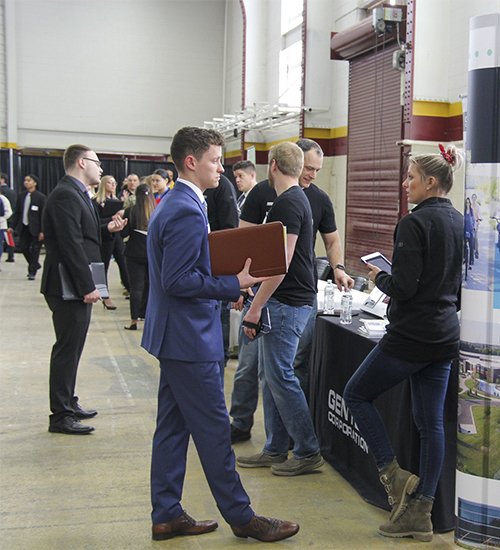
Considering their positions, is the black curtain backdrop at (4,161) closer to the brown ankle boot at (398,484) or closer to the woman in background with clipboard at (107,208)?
the woman in background with clipboard at (107,208)

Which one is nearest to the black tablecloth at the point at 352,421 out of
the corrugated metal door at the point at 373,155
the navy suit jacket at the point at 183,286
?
the navy suit jacket at the point at 183,286

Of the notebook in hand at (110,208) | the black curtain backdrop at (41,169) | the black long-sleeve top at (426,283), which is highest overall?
the black curtain backdrop at (41,169)

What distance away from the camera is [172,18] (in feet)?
50.2

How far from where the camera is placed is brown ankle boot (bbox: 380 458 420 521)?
261 centimetres

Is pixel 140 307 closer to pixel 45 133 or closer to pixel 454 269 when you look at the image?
pixel 454 269

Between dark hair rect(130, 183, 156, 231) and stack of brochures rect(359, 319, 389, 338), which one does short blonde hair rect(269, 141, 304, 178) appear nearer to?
stack of brochures rect(359, 319, 389, 338)

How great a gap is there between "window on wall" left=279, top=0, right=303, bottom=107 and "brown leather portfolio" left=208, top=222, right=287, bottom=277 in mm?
9055

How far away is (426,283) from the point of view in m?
2.48

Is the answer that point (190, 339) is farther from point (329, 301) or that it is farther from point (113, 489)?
point (329, 301)

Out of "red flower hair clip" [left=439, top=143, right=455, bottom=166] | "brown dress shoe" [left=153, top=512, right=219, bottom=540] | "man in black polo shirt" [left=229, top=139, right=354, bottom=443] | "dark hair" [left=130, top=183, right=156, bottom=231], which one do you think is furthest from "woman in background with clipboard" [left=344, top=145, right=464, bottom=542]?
"dark hair" [left=130, top=183, right=156, bottom=231]

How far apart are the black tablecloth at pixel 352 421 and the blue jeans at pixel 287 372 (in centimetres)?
18

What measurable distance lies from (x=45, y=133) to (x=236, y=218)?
1155 centimetres

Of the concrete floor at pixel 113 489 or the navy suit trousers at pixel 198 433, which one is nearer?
the navy suit trousers at pixel 198 433

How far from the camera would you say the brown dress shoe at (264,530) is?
8.34ft
